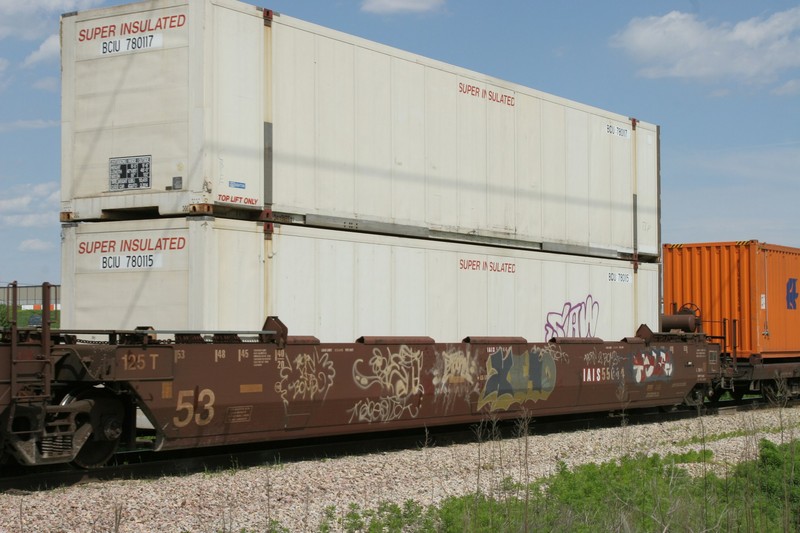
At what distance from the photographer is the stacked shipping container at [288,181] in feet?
34.4

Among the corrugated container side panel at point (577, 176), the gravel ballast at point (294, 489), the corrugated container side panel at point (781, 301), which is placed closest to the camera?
the gravel ballast at point (294, 489)

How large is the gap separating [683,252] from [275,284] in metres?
12.6

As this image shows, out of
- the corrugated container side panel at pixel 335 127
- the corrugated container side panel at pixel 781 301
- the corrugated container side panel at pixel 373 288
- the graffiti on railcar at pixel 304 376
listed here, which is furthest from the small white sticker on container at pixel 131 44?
the corrugated container side panel at pixel 781 301

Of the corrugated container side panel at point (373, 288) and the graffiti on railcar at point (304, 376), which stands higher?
A: the corrugated container side panel at point (373, 288)

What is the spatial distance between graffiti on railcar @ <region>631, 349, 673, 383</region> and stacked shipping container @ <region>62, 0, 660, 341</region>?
7.04 feet

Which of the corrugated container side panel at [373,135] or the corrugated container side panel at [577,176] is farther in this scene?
the corrugated container side panel at [577,176]

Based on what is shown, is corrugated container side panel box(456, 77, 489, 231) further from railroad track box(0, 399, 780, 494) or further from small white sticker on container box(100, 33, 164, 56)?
small white sticker on container box(100, 33, 164, 56)

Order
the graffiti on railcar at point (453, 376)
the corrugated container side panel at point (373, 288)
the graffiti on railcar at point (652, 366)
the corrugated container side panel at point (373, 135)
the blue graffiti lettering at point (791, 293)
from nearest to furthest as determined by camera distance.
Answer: the corrugated container side panel at point (373, 288) < the corrugated container side panel at point (373, 135) < the graffiti on railcar at point (453, 376) < the graffiti on railcar at point (652, 366) < the blue graffiti lettering at point (791, 293)

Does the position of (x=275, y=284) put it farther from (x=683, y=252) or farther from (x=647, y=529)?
(x=683, y=252)

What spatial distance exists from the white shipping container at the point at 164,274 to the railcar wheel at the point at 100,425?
1.26 m

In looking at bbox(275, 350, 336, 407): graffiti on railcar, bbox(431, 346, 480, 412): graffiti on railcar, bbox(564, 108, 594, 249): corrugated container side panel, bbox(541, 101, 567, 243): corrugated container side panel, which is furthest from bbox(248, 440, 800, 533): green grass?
bbox(564, 108, 594, 249): corrugated container side panel

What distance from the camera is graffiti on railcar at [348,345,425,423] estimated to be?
37.3 feet

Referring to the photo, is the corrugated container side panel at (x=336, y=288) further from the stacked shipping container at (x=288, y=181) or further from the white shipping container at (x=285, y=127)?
the white shipping container at (x=285, y=127)

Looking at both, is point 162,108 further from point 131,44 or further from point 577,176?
point 577,176
